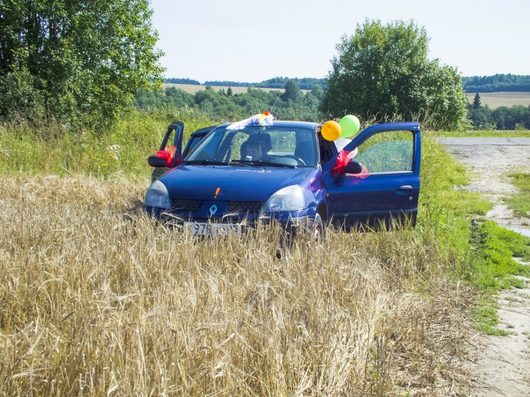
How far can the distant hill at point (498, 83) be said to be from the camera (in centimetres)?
13354

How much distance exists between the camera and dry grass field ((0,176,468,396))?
133 inches

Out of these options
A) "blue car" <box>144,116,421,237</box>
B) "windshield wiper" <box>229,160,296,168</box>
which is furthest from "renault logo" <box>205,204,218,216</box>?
"windshield wiper" <box>229,160,296,168</box>

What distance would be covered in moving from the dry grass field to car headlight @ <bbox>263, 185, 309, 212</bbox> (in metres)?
0.47

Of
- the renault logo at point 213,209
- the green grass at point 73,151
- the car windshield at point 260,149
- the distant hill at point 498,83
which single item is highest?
the distant hill at point 498,83

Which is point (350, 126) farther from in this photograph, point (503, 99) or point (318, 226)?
point (503, 99)

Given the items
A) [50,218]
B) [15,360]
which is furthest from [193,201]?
[15,360]

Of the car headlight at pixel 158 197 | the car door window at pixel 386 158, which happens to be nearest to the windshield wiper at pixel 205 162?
the car headlight at pixel 158 197

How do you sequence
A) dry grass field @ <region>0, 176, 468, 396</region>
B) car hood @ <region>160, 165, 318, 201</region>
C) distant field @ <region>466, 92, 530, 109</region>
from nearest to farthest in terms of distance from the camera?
dry grass field @ <region>0, 176, 468, 396</region> < car hood @ <region>160, 165, 318, 201</region> < distant field @ <region>466, 92, 530, 109</region>

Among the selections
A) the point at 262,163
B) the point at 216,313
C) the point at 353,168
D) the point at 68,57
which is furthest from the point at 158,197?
the point at 68,57

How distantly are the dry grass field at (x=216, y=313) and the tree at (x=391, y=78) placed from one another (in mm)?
58185

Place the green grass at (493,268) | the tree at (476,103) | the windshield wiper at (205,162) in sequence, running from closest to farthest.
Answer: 1. the green grass at (493,268)
2. the windshield wiper at (205,162)
3. the tree at (476,103)

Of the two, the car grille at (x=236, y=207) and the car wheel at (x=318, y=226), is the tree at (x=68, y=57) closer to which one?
the car grille at (x=236, y=207)

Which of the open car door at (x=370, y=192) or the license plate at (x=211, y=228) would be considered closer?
the license plate at (x=211, y=228)

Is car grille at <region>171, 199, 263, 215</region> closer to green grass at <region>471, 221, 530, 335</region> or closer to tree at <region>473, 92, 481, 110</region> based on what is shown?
green grass at <region>471, 221, 530, 335</region>
